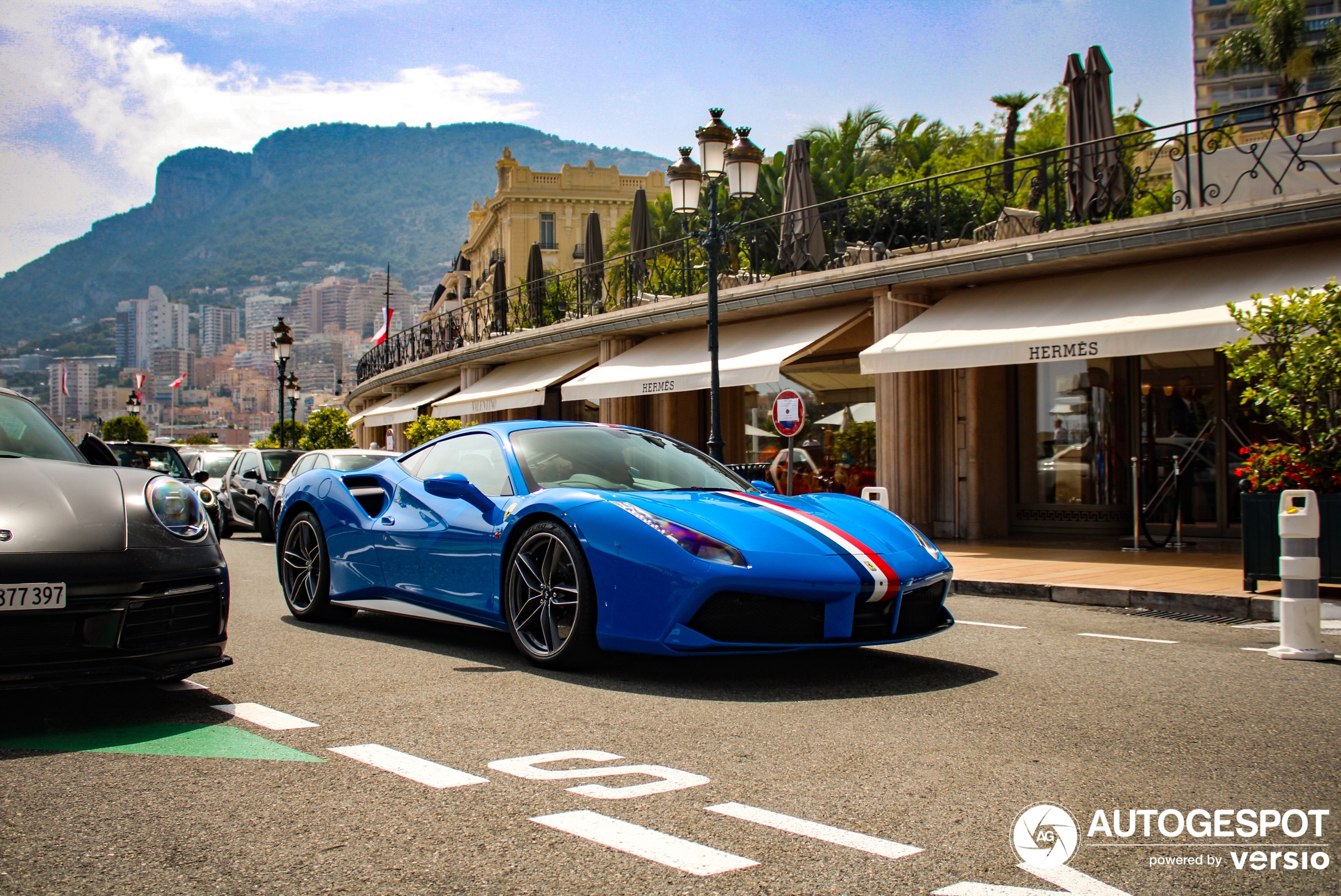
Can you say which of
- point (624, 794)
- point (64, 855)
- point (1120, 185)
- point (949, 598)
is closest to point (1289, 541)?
point (949, 598)

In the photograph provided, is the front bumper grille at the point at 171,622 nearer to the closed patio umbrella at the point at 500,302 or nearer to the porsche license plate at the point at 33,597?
the porsche license plate at the point at 33,597

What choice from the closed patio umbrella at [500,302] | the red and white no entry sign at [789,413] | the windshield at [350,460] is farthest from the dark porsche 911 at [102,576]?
the closed patio umbrella at [500,302]

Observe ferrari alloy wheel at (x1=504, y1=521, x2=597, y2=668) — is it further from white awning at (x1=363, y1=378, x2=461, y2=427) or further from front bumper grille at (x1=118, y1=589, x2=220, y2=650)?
white awning at (x1=363, y1=378, x2=461, y2=427)

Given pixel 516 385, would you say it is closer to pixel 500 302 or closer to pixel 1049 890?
pixel 500 302

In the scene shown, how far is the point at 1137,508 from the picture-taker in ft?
43.6

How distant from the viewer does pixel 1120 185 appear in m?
13.5

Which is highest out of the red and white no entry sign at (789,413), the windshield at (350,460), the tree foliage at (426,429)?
the tree foliage at (426,429)

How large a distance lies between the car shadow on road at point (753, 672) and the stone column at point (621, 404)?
50.0 ft

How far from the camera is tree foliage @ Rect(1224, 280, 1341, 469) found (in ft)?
28.1

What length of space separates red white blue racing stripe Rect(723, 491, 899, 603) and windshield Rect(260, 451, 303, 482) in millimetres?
15316

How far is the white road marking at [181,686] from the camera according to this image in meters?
5.11

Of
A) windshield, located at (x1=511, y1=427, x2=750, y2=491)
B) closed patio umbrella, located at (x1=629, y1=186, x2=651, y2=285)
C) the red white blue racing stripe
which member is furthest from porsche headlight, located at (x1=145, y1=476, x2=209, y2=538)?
closed patio umbrella, located at (x1=629, y1=186, x2=651, y2=285)

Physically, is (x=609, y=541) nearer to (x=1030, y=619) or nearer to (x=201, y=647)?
(x=201, y=647)

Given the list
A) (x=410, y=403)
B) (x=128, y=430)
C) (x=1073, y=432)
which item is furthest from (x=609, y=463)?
(x=128, y=430)
